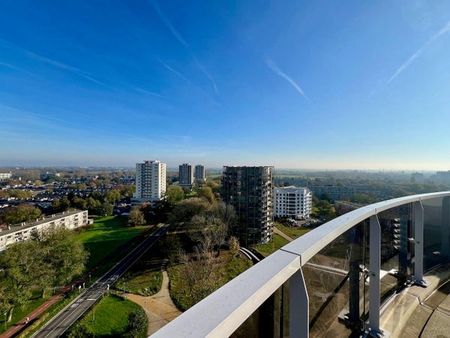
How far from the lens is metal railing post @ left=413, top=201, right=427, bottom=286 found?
2.74 metres

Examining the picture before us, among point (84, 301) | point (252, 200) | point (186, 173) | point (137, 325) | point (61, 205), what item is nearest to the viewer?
point (137, 325)

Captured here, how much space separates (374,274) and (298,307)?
1471mm

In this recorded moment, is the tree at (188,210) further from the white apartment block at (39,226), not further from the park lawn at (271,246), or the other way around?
the white apartment block at (39,226)

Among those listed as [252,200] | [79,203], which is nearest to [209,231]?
[252,200]

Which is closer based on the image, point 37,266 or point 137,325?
point 137,325

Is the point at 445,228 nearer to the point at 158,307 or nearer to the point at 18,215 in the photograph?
the point at 158,307

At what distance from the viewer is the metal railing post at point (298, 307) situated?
0.88m

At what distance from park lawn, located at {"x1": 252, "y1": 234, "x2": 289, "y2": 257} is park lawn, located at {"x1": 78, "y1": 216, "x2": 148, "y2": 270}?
27.9 feet

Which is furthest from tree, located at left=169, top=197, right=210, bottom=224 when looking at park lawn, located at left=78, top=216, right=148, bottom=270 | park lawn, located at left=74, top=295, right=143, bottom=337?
park lawn, located at left=74, top=295, right=143, bottom=337

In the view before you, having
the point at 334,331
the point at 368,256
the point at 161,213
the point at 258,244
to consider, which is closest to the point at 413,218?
the point at 368,256

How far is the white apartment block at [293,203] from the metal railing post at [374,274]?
856 inches

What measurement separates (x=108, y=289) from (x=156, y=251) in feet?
14.3

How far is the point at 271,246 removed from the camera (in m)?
14.5

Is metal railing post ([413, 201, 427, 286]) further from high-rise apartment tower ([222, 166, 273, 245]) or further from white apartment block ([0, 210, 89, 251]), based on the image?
white apartment block ([0, 210, 89, 251])
